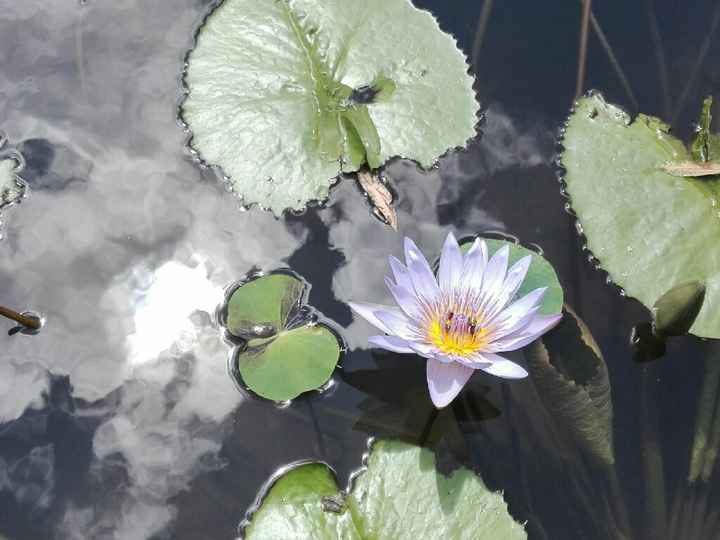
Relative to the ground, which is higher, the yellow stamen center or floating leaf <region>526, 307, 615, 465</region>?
the yellow stamen center

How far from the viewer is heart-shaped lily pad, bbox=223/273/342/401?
274 cm

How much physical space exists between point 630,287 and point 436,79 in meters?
1.17

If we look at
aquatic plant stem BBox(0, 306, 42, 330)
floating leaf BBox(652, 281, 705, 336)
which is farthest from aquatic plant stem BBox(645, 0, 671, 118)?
aquatic plant stem BBox(0, 306, 42, 330)

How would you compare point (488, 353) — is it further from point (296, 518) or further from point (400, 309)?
point (296, 518)

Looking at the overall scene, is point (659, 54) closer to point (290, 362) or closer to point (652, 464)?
point (652, 464)

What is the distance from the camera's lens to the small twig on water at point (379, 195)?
3.23m

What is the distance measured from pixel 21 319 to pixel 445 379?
1512 mm

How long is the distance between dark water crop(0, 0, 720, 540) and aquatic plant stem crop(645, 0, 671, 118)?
2 centimetres

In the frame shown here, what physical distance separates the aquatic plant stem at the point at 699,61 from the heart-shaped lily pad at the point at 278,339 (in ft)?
5.95

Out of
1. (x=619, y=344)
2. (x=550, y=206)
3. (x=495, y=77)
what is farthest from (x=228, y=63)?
(x=619, y=344)

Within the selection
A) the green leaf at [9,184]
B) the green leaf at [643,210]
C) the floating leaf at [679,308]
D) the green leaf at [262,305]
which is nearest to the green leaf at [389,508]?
the green leaf at [262,305]

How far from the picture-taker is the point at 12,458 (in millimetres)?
2764

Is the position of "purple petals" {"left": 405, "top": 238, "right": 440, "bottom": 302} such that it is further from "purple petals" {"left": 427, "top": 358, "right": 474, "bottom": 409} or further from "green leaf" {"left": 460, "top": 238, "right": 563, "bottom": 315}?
"green leaf" {"left": 460, "top": 238, "right": 563, "bottom": 315}

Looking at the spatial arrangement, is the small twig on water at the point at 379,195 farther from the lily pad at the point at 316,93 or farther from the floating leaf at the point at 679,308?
the floating leaf at the point at 679,308
